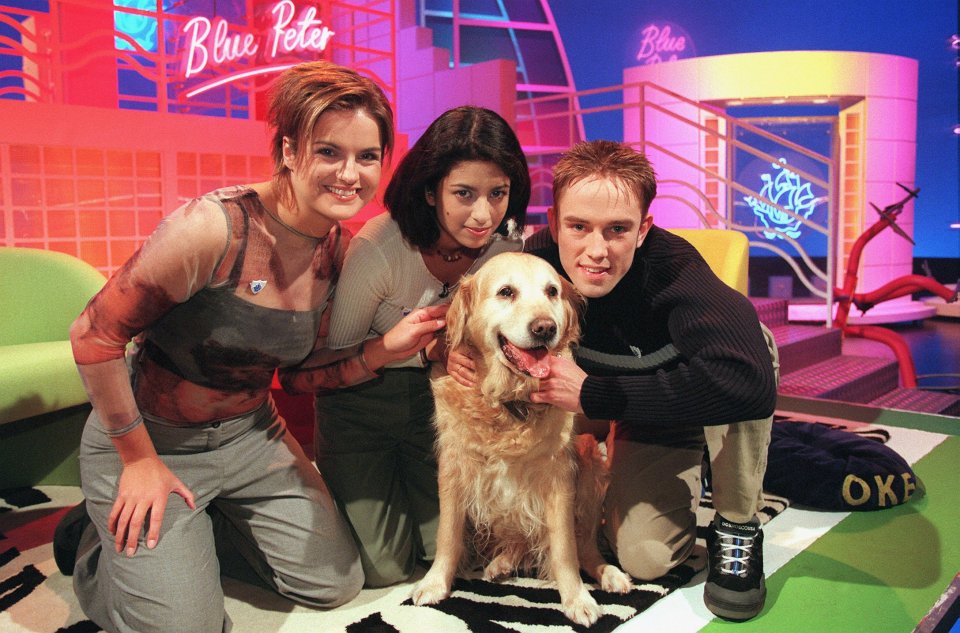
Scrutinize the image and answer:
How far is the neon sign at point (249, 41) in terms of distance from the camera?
5520 millimetres

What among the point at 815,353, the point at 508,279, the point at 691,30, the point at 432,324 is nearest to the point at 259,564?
the point at 432,324

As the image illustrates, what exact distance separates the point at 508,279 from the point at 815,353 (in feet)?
13.2

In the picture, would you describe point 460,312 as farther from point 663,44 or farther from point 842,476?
point 663,44

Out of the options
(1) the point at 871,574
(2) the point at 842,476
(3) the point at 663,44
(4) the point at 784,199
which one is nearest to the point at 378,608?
(1) the point at 871,574

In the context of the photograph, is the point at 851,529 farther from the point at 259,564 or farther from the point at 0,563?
the point at 0,563

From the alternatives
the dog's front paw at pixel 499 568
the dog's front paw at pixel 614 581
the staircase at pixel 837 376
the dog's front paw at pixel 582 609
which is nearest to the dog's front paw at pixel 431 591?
the dog's front paw at pixel 499 568

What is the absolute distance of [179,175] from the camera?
5.32 meters

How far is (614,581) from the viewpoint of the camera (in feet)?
6.99

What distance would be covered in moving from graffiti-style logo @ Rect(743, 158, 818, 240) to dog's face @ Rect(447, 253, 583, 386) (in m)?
7.23

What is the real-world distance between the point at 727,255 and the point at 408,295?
4.56 ft

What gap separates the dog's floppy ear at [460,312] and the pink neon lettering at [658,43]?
9433 millimetres

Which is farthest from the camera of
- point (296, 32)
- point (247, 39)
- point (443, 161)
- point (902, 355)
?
point (296, 32)

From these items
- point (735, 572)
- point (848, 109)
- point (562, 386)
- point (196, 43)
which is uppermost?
point (848, 109)

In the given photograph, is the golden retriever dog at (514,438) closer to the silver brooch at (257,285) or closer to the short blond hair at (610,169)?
the short blond hair at (610,169)
